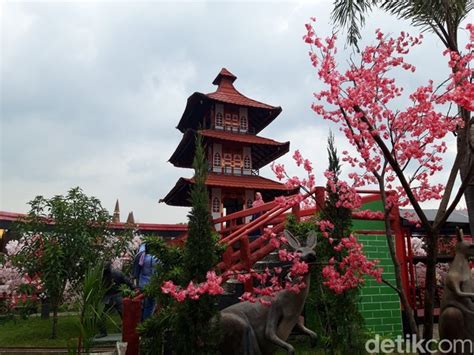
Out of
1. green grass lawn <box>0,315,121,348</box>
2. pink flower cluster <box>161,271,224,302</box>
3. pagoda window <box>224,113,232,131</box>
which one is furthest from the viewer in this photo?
pagoda window <box>224,113,232,131</box>

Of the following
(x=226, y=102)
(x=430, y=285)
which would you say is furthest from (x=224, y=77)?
(x=430, y=285)

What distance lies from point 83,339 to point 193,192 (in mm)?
1999

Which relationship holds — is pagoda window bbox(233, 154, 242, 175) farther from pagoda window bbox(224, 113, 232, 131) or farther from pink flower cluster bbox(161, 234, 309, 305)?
pink flower cluster bbox(161, 234, 309, 305)

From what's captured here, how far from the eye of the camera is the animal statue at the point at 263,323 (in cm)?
381

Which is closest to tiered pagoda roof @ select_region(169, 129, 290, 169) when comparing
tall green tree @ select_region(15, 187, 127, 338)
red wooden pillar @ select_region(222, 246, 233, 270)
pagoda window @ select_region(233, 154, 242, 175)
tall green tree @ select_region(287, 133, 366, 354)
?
pagoda window @ select_region(233, 154, 242, 175)

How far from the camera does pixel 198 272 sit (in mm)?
3902

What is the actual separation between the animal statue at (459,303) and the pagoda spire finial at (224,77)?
601 inches

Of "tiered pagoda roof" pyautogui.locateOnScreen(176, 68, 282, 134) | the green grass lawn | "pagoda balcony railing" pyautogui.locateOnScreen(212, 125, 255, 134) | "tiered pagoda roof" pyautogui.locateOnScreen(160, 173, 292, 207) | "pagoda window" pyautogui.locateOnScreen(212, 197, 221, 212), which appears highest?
"tiered pagoda roof" pyautogui.locateOnScreen(176, 68, 282, 134)

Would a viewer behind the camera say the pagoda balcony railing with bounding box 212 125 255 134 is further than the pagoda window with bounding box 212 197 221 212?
Yes

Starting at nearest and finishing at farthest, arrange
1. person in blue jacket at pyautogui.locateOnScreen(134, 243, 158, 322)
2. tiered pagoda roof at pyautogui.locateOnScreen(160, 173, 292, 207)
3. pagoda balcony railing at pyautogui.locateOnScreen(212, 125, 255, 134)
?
person in blue jacket at pyautogui.locateOnScreen(134, 243, 158, 322) < tiered pagoda roof at pyautogui.locateOnScreen(160, 173, 292, 207) < pagoda balcony railing at pyautogui.locateOnScreen(212, 125, 255, 134)

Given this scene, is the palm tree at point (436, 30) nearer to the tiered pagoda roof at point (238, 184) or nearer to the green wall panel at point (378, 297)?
the green wall panel at point (378, 297)

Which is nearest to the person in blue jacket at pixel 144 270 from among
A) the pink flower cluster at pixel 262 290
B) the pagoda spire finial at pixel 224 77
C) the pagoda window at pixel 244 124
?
the pink flower cluster at pixel 262 290

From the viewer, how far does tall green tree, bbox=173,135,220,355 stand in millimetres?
3741

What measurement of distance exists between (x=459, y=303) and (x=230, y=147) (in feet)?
41.6
